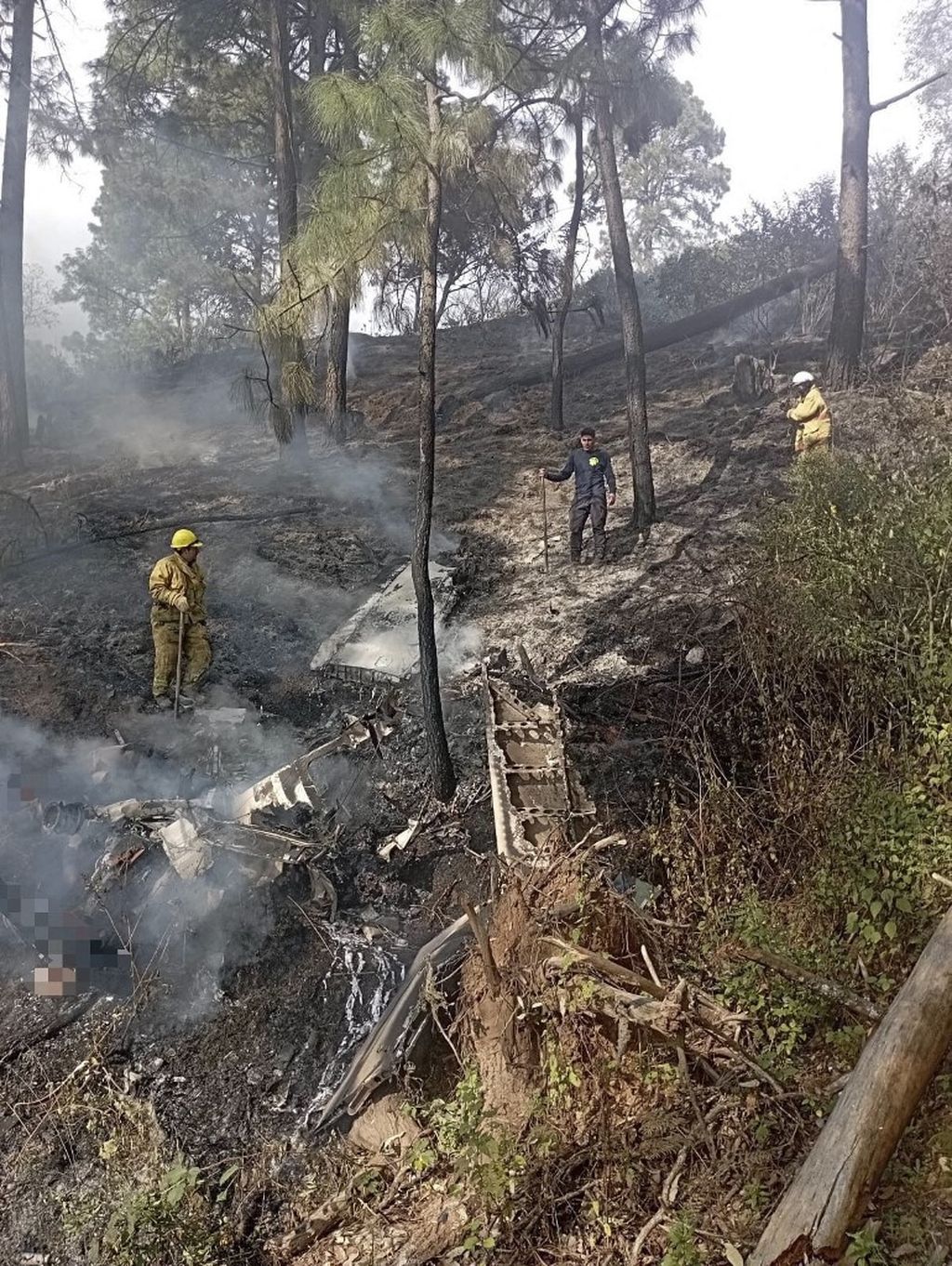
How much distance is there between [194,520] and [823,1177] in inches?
413

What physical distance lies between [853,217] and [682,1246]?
13.2 meters

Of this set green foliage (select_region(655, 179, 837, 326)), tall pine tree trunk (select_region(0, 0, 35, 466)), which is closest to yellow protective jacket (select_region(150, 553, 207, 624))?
tall pine tree trunk (select_region(0, 0, 35, 466))

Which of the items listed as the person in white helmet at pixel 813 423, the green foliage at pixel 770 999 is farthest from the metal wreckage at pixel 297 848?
the person in white helmet at pixel 813 423

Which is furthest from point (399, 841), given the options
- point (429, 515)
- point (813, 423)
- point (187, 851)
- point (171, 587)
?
point (813, 423)

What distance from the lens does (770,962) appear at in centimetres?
364

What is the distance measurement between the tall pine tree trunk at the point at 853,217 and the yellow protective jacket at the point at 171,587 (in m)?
9.60

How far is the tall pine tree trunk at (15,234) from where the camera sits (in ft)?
46.7

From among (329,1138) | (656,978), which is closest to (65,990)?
(329,1138)

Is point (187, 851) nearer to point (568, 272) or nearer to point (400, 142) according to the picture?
point (400, 142)

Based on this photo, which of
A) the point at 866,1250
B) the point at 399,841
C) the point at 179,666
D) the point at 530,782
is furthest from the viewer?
the point at 179,666

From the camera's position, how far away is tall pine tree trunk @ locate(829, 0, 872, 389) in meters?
12.1

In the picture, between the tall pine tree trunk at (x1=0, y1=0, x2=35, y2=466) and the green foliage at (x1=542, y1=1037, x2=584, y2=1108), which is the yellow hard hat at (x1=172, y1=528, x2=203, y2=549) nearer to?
the green foliage at (x1=542, y1=1037, x2=584, y2=1108)

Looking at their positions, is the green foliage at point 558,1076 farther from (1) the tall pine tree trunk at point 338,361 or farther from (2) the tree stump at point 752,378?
(2) the tree stump at point 752,378

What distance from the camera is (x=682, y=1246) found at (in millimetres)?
3033
